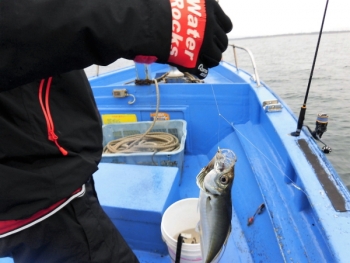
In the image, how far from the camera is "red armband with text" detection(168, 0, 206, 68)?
0.75m

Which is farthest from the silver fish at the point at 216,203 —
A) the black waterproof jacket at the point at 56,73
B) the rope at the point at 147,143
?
the rope at the point at 147,143

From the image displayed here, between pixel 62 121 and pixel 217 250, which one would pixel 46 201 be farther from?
pixel 217 250

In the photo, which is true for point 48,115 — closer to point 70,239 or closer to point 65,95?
point 65,95

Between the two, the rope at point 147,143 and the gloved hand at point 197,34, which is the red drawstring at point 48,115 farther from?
the rope at point 147,143

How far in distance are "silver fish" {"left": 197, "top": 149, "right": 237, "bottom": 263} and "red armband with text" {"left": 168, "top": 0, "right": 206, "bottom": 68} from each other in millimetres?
726

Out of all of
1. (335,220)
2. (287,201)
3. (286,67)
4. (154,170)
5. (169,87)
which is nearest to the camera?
(335,220)

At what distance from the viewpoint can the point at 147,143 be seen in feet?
10.7

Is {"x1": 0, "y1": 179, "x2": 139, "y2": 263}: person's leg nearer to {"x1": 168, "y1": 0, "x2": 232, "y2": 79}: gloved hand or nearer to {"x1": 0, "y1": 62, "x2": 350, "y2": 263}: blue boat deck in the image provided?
{"x1": 0, "y1": 62, "x2": 350, "y2": 263}: blue boat deck

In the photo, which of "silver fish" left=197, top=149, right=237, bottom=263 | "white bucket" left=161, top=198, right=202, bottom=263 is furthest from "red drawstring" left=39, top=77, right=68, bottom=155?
"white bucket" left=161, top=198, right=202, bottom=263

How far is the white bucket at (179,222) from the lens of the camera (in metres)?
1.62

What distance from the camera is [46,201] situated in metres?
A: 1.03

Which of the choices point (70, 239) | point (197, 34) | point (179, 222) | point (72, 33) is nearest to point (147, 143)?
point (179, 222)

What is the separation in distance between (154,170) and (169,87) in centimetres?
163

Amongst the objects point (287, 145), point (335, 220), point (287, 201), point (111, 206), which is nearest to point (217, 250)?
point (335, 220)
